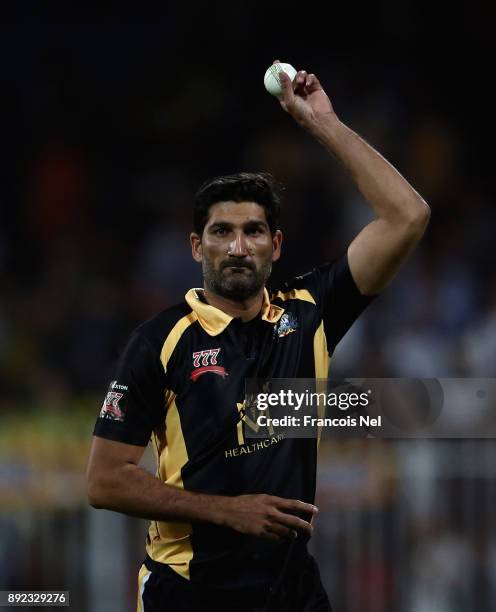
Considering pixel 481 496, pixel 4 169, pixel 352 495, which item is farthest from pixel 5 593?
pixel 4 169

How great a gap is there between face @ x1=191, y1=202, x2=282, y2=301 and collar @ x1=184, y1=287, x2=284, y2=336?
0.24 ft

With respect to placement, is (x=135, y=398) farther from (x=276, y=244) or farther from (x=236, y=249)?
(x=276, y=244)

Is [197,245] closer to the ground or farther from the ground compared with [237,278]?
farther from the ground

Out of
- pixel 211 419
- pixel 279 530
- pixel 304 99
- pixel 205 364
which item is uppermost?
pixel 304 99

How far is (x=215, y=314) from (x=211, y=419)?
42cm

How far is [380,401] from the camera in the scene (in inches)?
195

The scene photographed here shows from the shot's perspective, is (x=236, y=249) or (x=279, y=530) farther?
(x=236, y=249)

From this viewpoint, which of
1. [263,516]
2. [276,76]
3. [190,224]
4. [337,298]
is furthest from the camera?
[190,224]

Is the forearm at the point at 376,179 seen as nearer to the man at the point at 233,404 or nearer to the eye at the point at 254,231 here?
the man at the point at 233,404

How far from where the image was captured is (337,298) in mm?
4250

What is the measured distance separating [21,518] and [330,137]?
468 centimetres

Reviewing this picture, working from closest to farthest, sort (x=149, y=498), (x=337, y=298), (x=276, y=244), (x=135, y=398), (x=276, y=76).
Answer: (x=149, y=498) → (x=135, y=398) → (x=276, y=76) → (x=337, y=298) → (x=276, y=244)

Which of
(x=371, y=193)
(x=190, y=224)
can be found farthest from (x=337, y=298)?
(x=190, y=224)

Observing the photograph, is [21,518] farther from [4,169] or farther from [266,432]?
[4,169]
